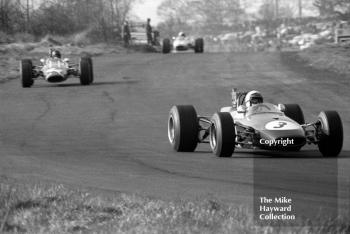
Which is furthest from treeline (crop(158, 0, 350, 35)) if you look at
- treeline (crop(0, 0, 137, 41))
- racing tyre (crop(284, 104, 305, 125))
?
racing tyre (crop(284, 104, 305, 125))

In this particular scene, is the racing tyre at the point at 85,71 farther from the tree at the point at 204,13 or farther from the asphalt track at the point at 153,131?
the tree at the point at 204,13

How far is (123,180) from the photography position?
12.5m

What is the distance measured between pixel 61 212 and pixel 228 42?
7773 centimetres

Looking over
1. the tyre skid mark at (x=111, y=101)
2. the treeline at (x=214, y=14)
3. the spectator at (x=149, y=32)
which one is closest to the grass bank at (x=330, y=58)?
the tyre skid mark at (x=111, y=101)

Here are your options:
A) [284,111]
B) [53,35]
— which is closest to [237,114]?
[284,111]

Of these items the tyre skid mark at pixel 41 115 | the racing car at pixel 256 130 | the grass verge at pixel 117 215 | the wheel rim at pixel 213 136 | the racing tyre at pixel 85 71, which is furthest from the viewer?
the racing tyre at pixel 85 71

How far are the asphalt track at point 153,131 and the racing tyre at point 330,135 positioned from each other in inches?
6.7

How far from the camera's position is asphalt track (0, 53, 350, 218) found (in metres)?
12.2

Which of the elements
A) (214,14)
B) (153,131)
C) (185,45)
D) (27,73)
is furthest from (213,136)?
(214,14)

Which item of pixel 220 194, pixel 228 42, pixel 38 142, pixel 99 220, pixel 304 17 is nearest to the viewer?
pixel 99 220

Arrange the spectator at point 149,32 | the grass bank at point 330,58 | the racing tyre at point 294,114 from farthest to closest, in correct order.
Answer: the spectator at point 149,32 → the grass bank at point 330,58 → the racing tyre at point 294,114

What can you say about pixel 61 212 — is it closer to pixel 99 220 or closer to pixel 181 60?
pixel 99 220

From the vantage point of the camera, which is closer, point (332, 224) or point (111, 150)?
point (332, 224)

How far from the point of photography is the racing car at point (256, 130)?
575 inches
